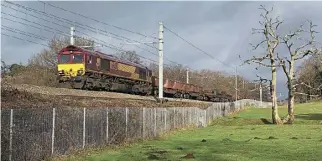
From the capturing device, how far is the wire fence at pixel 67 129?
12766 mm

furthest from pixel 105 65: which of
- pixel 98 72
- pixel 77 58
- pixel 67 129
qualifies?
pixel 67 129

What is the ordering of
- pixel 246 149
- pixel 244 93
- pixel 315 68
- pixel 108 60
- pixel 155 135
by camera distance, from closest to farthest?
pixel 246 149 → pixel 155 135 → pixel 108 60 → pixel 315 68 → pixel 244 93

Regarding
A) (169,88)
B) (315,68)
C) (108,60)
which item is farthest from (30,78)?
(315,68)

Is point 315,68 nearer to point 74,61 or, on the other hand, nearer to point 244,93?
point 244,93

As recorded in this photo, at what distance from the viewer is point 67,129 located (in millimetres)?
15852

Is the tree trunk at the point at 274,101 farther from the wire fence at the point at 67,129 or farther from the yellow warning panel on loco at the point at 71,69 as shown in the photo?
the wire fence at the point at 67,129

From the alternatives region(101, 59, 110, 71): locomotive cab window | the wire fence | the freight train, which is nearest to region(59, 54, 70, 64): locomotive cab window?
the freight train

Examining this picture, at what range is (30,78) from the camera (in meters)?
48.8

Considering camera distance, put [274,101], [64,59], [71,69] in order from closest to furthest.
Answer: [71,69] < [64,59] < [274,101]

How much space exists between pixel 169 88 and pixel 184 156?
43.8m

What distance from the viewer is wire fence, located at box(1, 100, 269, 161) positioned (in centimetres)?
1277

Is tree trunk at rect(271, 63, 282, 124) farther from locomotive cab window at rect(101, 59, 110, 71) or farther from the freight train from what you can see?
locomotive cab window at rect(101, 59, 110, 71)

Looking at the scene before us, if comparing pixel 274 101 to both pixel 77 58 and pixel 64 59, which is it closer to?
pixel 77 58

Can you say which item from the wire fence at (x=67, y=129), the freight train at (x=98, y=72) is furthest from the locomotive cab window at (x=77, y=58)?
the wire fence at (x=67, y=129)
